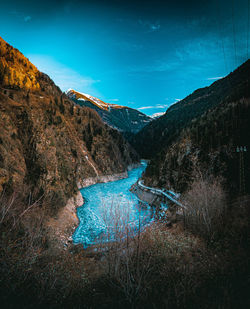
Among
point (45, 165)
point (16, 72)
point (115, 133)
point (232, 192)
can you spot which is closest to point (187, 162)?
point (232, 192)

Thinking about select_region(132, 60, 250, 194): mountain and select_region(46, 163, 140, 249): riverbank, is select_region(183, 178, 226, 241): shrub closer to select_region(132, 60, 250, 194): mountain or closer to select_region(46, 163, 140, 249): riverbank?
select_region(132, 60, 250, 194): mountain

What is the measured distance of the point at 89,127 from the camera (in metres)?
75.2

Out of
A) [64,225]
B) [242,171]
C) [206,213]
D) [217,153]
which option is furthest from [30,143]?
[242,171]

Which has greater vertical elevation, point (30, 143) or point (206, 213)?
point (30, 143)

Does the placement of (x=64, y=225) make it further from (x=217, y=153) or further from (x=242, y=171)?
(x=217, y=153)

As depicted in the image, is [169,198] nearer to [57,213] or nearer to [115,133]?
[57,213]

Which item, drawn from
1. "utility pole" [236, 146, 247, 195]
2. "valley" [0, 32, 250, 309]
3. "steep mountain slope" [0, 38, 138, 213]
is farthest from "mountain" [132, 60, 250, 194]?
"steep mountain slope" [0, 38, 138, 213]

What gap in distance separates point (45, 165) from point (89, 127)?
48.3 metres

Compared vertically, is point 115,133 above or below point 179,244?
above

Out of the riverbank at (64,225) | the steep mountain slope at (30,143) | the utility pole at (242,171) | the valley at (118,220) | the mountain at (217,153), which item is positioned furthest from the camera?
the steep mountain slope at (30,143)

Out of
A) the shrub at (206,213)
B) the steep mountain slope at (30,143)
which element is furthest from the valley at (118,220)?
the steep mountain slope at (30,143)

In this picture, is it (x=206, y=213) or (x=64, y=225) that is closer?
(x=206, y=213)

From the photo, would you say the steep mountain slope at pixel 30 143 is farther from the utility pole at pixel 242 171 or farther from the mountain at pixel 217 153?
the utility pole at pixel 242 171

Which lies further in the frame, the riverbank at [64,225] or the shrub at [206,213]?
the riverbank at [64,225]
